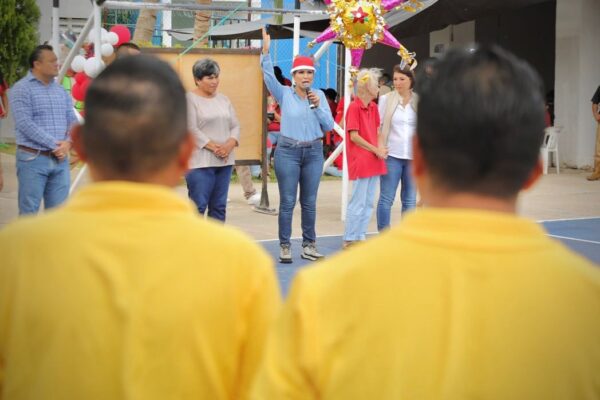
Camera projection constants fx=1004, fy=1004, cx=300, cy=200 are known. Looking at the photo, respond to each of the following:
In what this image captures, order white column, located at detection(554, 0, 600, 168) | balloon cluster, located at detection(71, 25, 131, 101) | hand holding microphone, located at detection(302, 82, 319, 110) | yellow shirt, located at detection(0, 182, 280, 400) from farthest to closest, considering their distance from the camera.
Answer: white column, located at detection(554, 0, 600, 168) → balloon cluster, located at detection(71, 25, 131, 101) → hand holding microphone, located at detection(302, 82, 319, 110) → yellow shirt, located at detection(0, 182, 280, 400)

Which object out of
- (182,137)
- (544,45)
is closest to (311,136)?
(182,137)

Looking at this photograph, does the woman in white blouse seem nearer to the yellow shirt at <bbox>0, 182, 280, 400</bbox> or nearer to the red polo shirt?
the red polo shirt

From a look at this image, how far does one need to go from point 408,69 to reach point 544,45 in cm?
1627

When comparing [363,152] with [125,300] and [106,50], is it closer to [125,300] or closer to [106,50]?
[106,50]

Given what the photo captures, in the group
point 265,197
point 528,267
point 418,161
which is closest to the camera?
point 528,267

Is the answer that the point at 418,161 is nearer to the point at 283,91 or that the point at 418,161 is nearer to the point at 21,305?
the point at 21,305

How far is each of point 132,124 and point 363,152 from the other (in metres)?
7.48

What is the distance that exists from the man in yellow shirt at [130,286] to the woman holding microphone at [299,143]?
6.92 meters

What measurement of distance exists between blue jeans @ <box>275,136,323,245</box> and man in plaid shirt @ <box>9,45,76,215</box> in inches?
78.5

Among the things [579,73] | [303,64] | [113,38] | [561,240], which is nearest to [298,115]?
[303,64]

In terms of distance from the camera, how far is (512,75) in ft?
6.37

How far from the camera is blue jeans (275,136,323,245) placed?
363 inches

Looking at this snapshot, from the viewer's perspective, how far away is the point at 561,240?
35.3ft

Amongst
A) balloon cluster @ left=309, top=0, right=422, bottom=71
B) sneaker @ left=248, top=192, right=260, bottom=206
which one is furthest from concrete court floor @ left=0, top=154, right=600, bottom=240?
balloon cluster @ left=309, top=0, right=422, bottom=71
